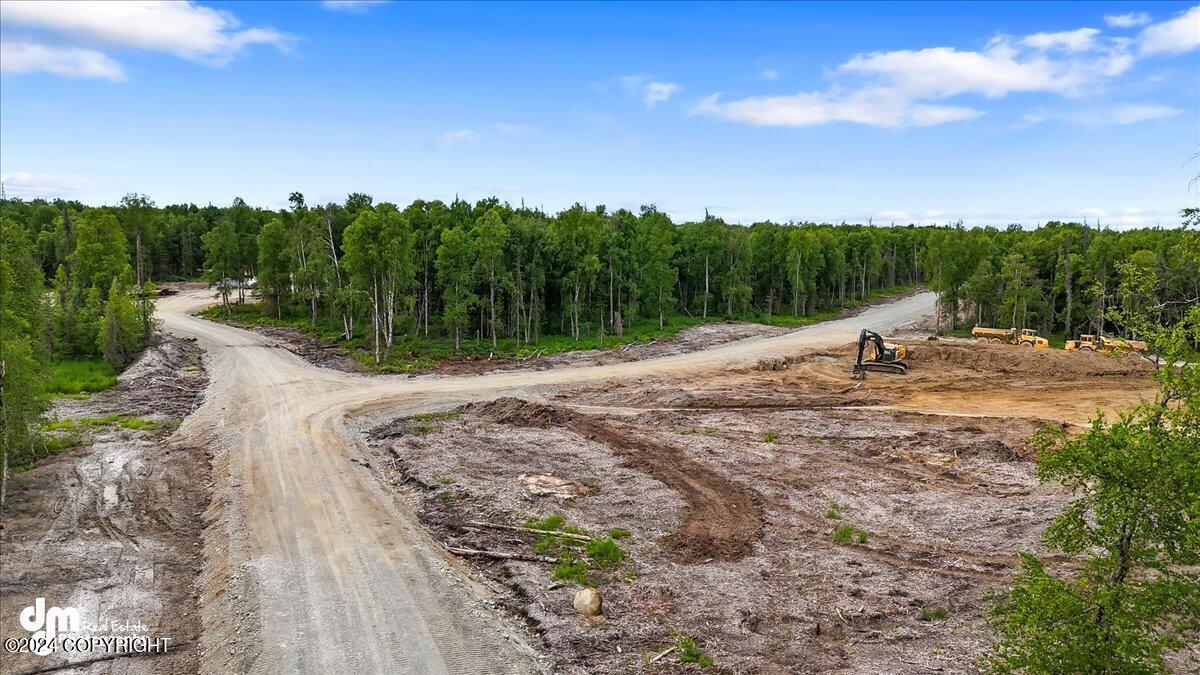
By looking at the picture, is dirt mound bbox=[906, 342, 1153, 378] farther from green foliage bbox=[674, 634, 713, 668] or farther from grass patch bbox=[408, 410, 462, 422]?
green foliage bbox=[674, 634, 713, 668]

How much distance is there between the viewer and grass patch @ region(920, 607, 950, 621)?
17109mm

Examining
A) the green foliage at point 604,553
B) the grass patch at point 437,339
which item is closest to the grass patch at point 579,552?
the green foliage at point 604,553

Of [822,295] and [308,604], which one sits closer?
[308,604]

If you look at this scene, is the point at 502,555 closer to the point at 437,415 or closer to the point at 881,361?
the point at 437,415

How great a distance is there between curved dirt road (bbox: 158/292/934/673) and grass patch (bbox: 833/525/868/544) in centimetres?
1098

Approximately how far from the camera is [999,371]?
47.5 meters

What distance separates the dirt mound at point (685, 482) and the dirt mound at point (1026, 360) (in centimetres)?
2944

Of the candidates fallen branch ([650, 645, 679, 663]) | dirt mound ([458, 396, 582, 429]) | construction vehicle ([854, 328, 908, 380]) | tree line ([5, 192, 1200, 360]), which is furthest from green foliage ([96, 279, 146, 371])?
construction vehicle ([854, 328, 908, 380])

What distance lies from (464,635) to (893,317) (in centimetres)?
7607

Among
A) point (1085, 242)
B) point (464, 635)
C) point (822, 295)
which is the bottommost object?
point (464, 635)

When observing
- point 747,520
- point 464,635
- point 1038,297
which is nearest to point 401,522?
point 464,635

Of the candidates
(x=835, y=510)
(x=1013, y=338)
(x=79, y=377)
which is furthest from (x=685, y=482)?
(x=1013, y=338)

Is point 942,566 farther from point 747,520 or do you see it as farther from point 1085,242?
point 1085,242

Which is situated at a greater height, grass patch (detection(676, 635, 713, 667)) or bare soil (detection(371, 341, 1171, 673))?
bare soil (detection(371, 341, 1171, 673))
